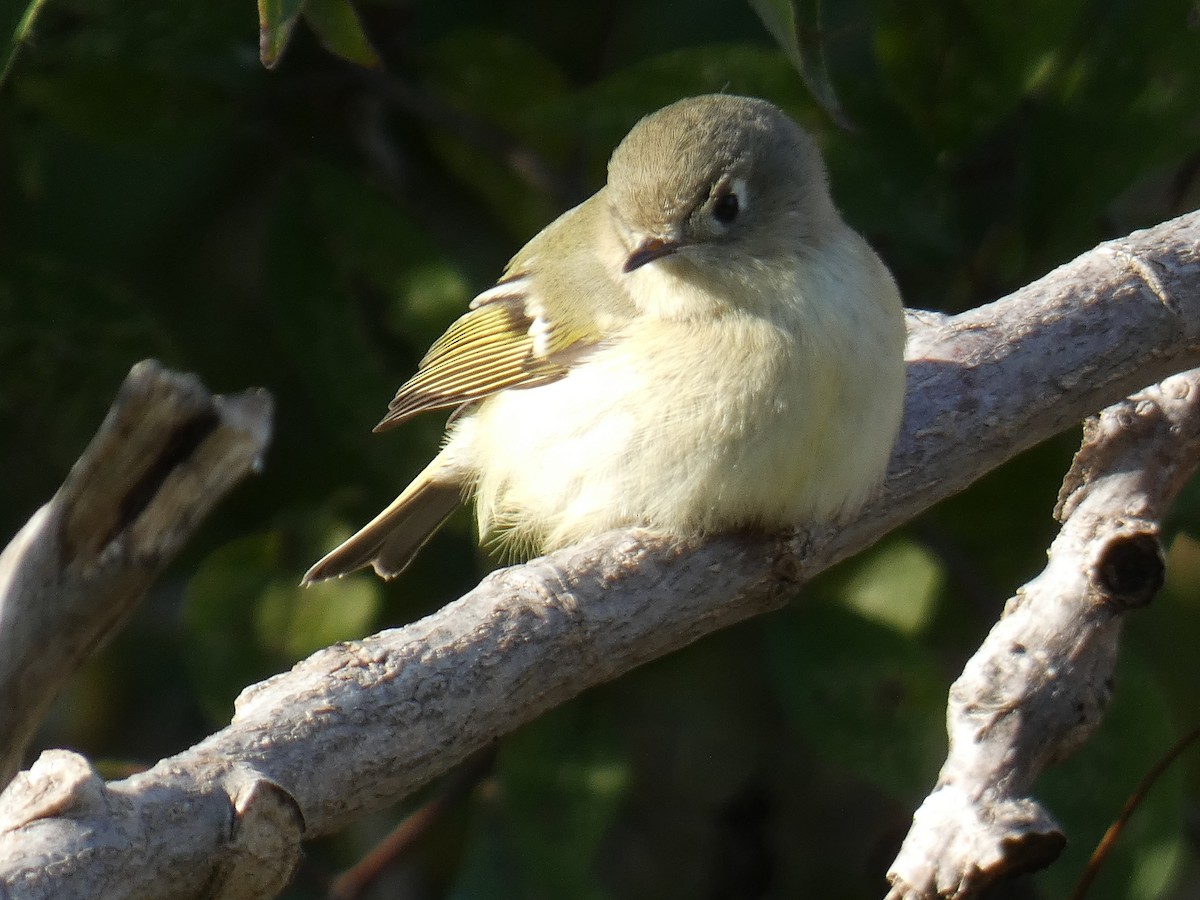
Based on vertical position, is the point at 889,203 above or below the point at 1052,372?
above

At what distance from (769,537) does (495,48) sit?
5.01 feet

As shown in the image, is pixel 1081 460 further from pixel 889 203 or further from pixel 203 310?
pixel 203 310

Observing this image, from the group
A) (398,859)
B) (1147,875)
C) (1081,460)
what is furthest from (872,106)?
(398,859)

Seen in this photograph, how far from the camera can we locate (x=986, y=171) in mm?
3604

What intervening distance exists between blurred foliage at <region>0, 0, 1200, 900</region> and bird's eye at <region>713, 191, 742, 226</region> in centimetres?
39

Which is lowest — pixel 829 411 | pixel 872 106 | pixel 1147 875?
pixel 1147 875

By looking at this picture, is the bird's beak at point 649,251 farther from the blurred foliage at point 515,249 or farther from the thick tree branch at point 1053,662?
the thick tree branch at point 1053,662

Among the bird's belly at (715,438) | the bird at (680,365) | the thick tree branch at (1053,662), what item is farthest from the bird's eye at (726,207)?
the thick tree branch at (1053,662)

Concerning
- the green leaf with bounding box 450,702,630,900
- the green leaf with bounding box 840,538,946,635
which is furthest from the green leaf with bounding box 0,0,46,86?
the green leaf with bounding box 840,538,946,635

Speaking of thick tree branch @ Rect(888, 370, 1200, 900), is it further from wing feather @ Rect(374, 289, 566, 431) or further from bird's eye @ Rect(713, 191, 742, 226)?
wing feather @ Rect(374, 289, 566, 431)

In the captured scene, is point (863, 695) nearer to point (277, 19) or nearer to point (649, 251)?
point (649, 251)

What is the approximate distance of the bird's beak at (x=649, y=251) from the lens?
2727 mm

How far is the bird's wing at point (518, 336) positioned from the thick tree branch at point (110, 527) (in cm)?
95

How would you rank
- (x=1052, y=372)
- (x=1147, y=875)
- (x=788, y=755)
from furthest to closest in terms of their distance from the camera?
1. (x=788, y=755)
2. (x=1147, y=875)
3. (x=1052, y=372)
